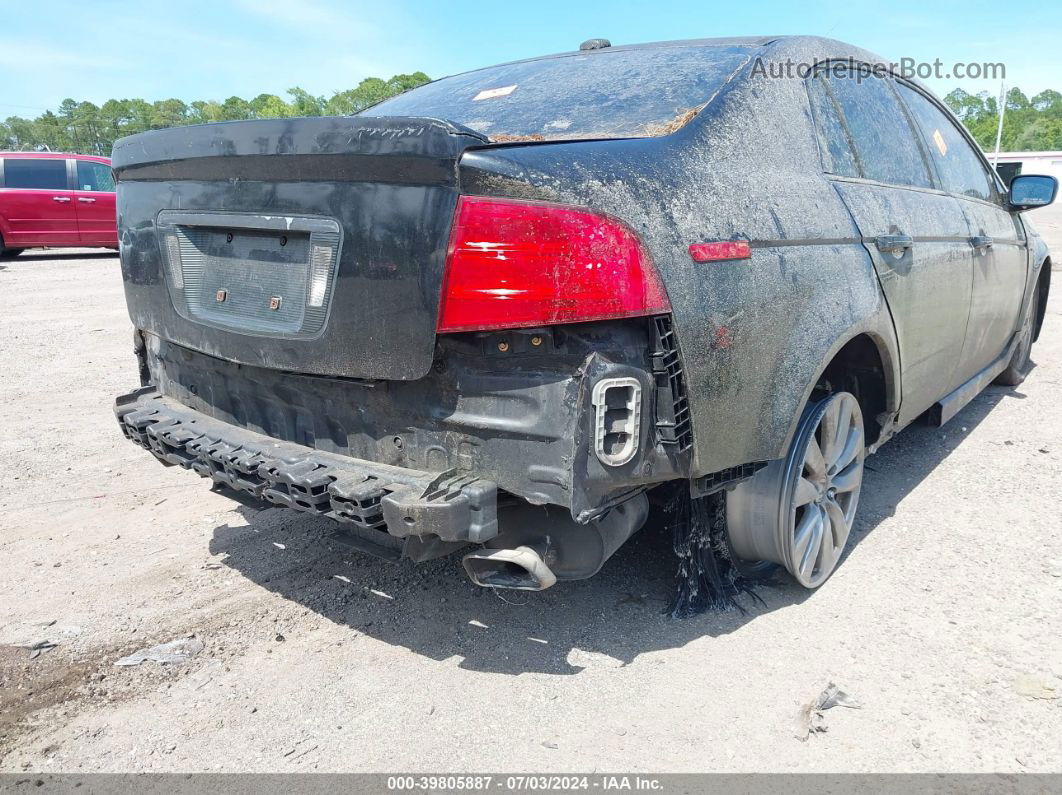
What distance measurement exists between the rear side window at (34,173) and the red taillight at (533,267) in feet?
48.7

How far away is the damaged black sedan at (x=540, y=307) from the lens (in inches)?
77.7

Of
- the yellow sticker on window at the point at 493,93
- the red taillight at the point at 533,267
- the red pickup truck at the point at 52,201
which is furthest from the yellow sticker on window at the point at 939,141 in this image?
the red pickup truck at the point at 52,201

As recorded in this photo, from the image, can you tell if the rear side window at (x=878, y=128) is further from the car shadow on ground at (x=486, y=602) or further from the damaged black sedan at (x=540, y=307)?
the car shadow on ground at (x=486, y=602)

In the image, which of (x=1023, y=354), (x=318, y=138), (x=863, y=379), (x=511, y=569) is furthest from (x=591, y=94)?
(x=1023, y=354)

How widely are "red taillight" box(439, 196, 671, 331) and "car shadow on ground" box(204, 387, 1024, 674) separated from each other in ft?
3.58

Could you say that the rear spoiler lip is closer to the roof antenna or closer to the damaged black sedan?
the damaged black sedan

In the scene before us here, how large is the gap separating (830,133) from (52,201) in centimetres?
1467

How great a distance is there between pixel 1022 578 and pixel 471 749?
→ 2.18 metres

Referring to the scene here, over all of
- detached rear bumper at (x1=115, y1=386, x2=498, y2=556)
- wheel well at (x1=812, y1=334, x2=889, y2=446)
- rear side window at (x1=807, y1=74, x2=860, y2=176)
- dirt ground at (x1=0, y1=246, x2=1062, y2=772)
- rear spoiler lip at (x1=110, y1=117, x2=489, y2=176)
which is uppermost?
rear side window at (x1=807, y1=74, x2=860, y2=176)

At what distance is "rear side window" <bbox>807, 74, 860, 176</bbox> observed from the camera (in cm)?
291

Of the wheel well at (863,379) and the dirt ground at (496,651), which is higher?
the wheel well at (863,379)

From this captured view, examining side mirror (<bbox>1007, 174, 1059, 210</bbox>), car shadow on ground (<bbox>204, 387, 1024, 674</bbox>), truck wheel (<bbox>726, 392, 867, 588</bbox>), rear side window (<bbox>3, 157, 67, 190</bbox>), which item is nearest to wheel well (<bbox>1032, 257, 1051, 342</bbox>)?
side mirror (<bbox>1007, 174, 1059, 210</bbox>)

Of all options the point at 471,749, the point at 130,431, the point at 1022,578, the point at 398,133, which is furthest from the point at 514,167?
the point at 1022,578

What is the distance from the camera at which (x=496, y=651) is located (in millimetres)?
2613
